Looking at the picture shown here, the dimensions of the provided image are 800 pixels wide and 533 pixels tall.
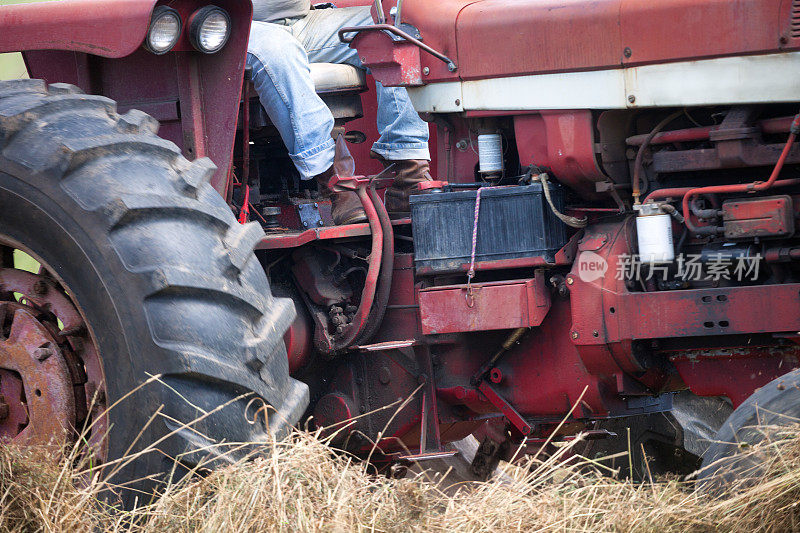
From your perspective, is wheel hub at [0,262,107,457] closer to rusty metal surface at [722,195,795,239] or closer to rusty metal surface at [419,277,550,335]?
rusty metal surface at [419,277,550,335]

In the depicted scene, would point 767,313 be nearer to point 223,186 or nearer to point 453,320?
point 453,320

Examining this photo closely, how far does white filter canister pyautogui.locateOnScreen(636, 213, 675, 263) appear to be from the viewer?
281cm

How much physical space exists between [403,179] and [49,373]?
1579 mm

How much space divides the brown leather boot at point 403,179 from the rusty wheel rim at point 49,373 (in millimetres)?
1427

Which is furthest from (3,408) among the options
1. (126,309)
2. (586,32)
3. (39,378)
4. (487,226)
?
(586,32)

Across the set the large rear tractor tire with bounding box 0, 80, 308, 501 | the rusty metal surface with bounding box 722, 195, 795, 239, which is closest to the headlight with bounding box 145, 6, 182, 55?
the large rear tractor tire with bounding box 0, 80, 308, 501

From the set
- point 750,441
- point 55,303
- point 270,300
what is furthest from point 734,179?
point 55,303

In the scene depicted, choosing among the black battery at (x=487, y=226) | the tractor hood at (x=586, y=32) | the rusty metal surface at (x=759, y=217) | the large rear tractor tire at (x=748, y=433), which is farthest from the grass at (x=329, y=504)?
the tractor hood at (x=586, y=32)

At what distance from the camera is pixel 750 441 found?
93.2 inches

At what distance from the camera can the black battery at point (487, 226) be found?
10.1 ft

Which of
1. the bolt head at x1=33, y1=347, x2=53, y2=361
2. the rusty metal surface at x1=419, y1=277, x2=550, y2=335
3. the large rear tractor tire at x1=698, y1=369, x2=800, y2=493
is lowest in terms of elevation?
the large rear tractor tire at x1=698, y1=369, x2=800, y2=493

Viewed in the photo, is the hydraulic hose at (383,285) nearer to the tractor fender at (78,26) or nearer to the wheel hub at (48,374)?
the tractor fender at (78,26)

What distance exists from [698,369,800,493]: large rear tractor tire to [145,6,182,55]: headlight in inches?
73.0

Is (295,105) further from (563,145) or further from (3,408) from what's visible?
(3,408)
